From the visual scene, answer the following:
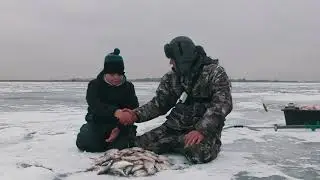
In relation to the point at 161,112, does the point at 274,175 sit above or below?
below

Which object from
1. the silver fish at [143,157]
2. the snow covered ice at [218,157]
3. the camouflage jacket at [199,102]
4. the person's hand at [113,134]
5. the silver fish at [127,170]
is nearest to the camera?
the silver fish at [127,170]

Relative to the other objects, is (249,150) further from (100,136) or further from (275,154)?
(100,136)

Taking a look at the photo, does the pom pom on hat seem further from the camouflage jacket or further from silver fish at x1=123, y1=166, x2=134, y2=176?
silver fish at x1=123, y1=166, x2=134, y2=176

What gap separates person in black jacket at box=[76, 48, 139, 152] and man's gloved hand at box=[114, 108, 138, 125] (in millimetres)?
107

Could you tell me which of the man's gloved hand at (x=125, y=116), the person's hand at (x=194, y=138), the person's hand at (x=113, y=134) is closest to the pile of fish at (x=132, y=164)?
the person's hand at (x=194, y=138)

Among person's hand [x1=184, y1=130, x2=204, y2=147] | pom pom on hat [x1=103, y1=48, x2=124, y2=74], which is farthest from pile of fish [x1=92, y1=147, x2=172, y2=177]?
pom pom on hat [x1=103, y1=48, x2=124, y2=74]

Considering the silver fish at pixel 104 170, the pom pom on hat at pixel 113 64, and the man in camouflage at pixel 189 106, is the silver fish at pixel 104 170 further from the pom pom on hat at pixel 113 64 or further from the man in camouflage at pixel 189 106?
the pom pom on hat at pixel 113 64

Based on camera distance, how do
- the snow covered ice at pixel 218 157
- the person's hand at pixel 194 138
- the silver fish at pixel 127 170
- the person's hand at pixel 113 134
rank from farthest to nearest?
1. the person's hand at pixel 113 134
2. the person's hand at pixel 194 138
3. the snow covered ice at pixel 218 157
4. the silver fish at pixel 127 170

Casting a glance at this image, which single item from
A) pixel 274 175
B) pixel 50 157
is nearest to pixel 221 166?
pixel 274 175

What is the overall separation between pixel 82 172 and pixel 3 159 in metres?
1.14

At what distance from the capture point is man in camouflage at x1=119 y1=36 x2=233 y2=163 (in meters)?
4.90

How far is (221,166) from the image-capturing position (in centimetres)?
477

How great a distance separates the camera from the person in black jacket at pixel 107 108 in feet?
18.3

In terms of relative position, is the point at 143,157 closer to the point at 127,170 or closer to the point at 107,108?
the point at 127,170
